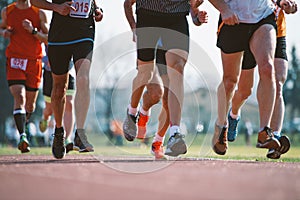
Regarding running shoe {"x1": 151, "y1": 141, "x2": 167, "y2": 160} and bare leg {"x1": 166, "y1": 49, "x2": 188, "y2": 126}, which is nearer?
bare leg {"x1": 166, "y1": 49, "x2": 188, "y2": 126}

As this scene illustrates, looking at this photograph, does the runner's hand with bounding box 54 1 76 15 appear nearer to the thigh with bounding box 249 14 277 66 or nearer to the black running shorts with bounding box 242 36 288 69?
the thigh with bounding box 249 14 277 66

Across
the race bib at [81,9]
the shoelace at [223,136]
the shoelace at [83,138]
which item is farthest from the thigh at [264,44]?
the shoelace at [83,138]

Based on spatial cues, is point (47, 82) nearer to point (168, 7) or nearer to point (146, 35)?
point (146, 35)

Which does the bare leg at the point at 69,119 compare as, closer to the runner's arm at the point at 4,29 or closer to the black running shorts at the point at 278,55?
the runner's arm at the point at 4,29

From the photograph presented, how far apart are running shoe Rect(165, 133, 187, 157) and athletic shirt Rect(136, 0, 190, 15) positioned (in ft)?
4.91

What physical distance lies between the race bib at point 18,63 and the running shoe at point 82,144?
265cm

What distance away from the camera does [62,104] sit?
7.37 m

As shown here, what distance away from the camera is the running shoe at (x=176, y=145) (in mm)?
6730

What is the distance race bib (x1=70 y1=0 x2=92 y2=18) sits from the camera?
24.3 ft

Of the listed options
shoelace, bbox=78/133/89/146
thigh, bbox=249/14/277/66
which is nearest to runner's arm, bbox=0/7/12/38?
shoelace, bbox=78/133/89/146

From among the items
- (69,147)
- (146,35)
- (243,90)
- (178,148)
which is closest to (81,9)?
(146,35)

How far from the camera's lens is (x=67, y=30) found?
288 inches

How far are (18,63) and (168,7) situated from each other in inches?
136

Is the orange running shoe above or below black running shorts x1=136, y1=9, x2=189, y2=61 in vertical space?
below
